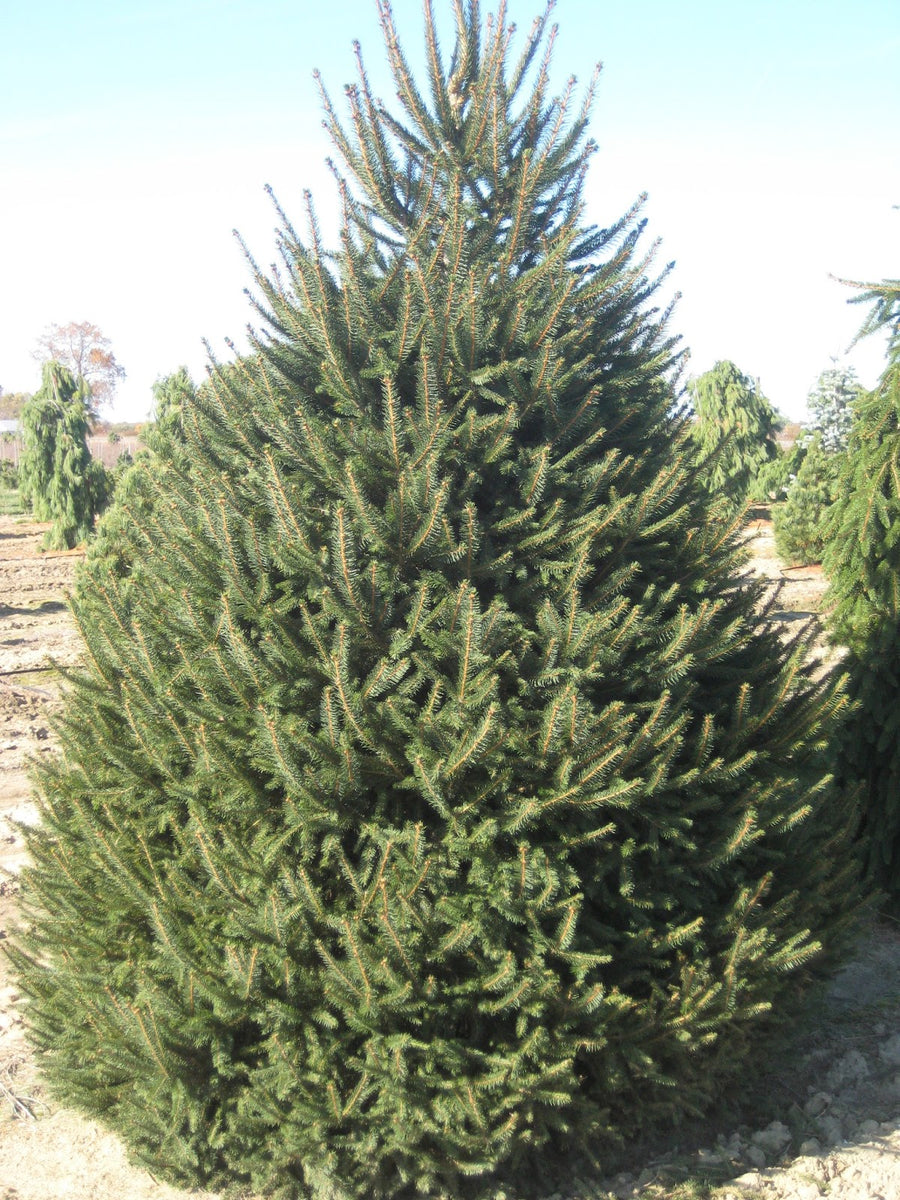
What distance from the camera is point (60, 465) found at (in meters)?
24.7

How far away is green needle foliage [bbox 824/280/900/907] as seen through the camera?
5.41 m

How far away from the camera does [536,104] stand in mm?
3607

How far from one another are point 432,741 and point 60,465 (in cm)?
2439

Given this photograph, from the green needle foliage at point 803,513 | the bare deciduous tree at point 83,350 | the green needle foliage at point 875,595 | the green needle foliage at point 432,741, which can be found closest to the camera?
the green needle foliage at point 432,741

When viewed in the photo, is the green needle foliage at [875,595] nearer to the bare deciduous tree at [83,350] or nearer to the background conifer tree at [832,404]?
the background conifer tree at [832,404]

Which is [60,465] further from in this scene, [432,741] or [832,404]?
→ [432,741]

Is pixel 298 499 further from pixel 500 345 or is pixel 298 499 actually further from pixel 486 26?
pixel 486 26

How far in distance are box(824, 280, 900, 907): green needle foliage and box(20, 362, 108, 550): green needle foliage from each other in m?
20.9

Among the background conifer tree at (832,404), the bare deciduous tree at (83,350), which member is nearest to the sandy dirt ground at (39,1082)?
the background conifer tree at (832,404)

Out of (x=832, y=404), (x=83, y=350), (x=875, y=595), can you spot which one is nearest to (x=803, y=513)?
(x=832, y=404)

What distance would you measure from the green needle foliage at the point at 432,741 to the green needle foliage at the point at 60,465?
21.5 metres

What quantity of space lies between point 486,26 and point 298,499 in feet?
6.88

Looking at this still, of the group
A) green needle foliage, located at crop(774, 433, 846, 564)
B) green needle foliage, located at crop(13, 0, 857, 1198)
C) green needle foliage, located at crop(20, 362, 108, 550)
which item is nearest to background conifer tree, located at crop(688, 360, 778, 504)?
green needle foliage, located at crop(774, 433, 846, 564)

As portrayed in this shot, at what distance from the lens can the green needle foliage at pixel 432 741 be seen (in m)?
2.82
